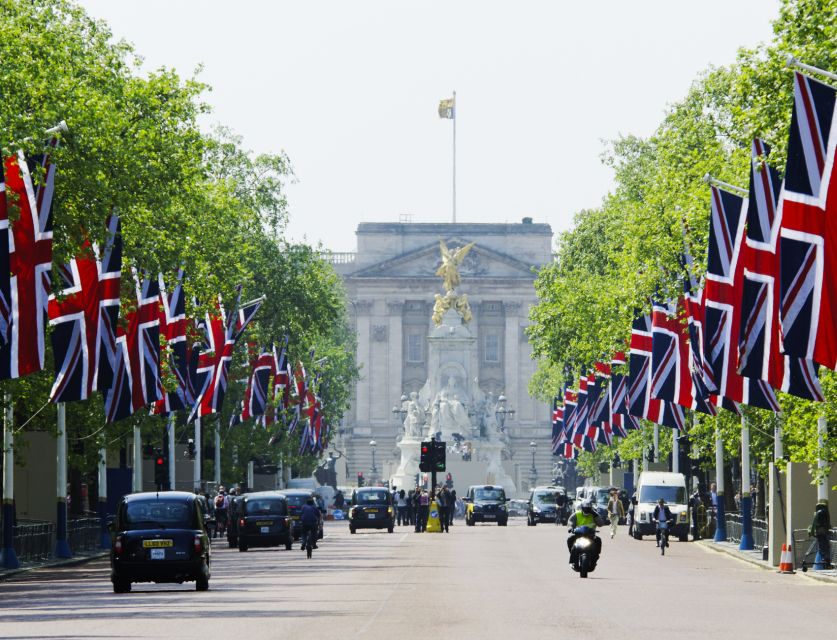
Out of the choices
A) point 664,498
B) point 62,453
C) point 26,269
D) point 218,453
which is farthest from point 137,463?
point 26,269

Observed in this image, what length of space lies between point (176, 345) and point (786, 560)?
753 inches

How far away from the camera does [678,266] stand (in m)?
62.2

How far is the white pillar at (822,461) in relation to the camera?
140ft

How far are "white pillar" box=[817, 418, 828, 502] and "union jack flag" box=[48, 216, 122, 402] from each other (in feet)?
48.8

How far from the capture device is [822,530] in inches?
1700

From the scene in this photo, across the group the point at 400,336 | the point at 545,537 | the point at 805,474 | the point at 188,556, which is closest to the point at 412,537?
the point at 545,537

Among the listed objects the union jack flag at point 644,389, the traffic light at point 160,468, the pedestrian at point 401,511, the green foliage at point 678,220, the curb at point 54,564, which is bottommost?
the pedestrian at point 401,511

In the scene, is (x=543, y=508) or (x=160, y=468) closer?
(x=160, y=468)

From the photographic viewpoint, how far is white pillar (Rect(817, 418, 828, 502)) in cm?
4253

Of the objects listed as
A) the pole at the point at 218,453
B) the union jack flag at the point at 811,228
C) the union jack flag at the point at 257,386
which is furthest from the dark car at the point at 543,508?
the union jack flag at the point at 811,228

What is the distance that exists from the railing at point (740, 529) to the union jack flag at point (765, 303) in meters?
16.7

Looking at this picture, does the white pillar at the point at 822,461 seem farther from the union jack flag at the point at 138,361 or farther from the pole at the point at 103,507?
the pole at the point at 103,507

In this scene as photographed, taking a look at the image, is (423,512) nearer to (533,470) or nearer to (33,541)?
(33,541)

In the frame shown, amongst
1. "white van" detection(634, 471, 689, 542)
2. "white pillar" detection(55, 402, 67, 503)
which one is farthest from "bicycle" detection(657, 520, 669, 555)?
"white pillar" detection(55, 402, 67, 503)
